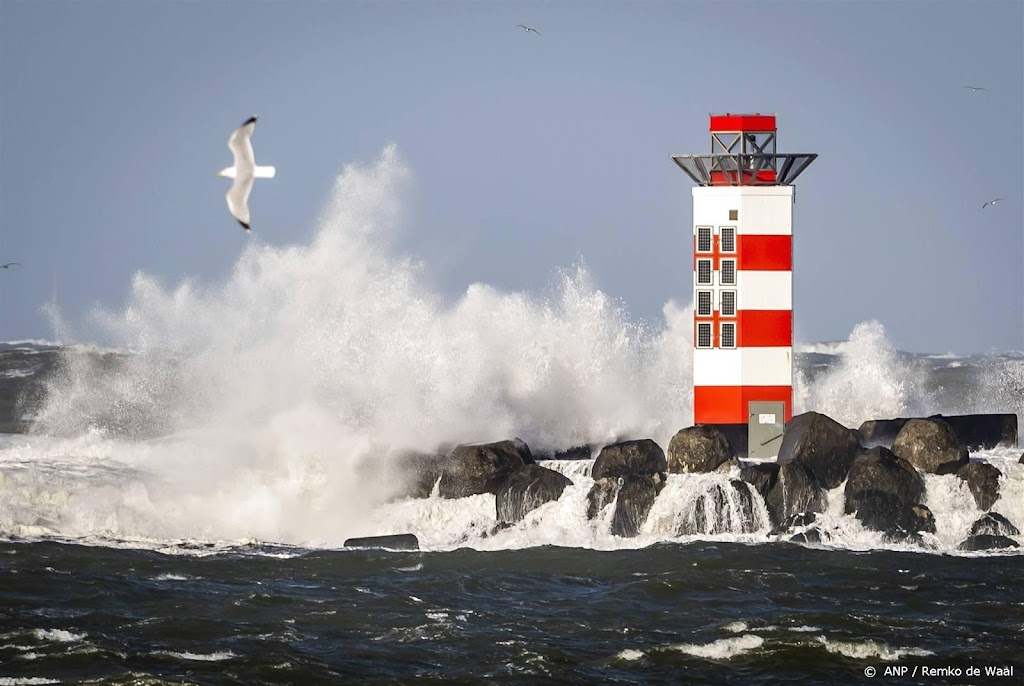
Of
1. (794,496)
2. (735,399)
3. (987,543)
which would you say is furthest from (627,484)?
(987,543)

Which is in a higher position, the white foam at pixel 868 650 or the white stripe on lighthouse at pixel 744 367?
the white stripe on lighthouse at pixel 744 367

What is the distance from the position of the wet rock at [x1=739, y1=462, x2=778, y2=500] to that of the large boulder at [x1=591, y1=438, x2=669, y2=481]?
4.13ft

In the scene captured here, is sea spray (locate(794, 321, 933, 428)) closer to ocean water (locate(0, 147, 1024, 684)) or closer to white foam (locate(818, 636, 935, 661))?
ocean water (locate(0, 147, 1024, 684))

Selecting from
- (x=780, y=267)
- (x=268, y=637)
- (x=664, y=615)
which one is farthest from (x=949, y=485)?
(x=268, y=637)

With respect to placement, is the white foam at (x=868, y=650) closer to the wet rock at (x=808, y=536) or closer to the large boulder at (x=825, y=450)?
the wet rock at (x=808, y=536)

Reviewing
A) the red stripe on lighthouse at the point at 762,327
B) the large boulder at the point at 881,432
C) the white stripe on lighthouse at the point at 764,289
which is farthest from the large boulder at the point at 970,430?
the white stripe on lighthouse at the point at 764,289

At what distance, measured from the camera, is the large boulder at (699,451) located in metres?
20.4

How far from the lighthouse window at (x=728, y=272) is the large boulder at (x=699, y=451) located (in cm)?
239

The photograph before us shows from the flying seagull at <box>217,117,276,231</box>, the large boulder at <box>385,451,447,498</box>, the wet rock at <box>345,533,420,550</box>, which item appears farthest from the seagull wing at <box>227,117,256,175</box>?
the large boulder at <box>385,451,447,498</box>

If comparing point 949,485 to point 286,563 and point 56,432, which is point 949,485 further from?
point 56,432

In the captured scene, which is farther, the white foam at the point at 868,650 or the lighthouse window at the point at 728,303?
the lighthouse window at the point at 728,303

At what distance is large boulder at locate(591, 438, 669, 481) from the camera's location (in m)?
20.3

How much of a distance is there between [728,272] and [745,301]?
0.50 metres

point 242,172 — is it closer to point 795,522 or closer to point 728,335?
point 795,522
